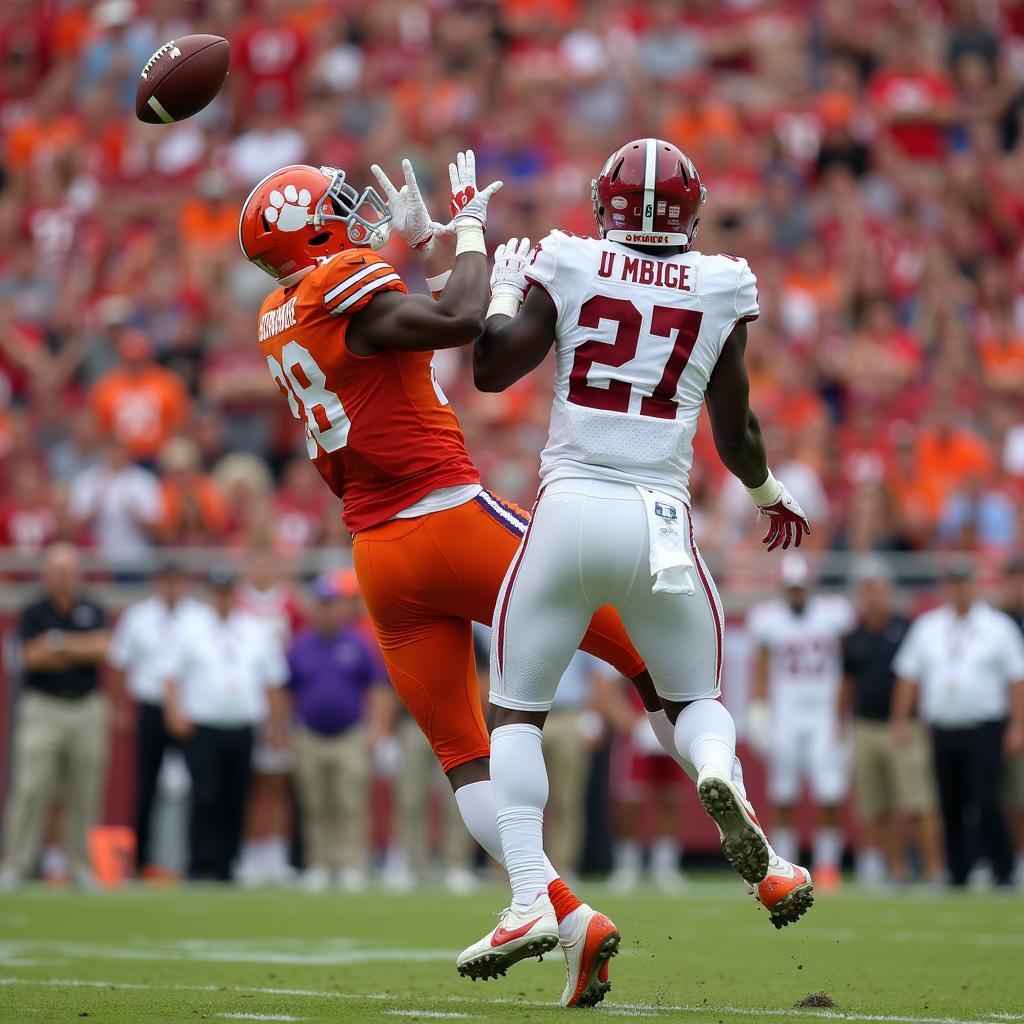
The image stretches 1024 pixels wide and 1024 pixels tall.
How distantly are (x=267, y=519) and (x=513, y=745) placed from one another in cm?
802

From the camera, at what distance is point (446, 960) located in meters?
7.27

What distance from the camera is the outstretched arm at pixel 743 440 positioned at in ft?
18.0

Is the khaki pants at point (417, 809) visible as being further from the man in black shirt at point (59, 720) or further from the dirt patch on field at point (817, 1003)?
the dirt patch on field at point (817, 1003)

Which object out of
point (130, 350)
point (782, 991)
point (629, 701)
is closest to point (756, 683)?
point (629, 701)

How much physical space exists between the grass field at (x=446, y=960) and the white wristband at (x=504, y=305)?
→ 6.25 ft

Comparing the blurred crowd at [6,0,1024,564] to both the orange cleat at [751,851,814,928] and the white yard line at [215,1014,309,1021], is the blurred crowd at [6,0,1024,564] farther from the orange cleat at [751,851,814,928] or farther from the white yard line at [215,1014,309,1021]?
the white yard line at [215,1014,309,1021]

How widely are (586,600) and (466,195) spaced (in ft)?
4.24

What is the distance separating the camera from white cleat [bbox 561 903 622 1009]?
17.5 feet

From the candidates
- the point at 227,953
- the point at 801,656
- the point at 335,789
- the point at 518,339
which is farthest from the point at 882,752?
the point at 518,339

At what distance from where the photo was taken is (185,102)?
623cm

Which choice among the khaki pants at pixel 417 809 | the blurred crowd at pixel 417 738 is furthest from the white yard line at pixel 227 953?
the khaki pants at pixel 417 809

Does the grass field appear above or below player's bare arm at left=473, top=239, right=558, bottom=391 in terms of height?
below

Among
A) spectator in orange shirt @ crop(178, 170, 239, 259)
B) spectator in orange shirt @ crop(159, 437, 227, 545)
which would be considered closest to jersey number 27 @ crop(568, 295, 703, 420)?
spectator in orange shirt @ crop(159, 437, 227, 545)

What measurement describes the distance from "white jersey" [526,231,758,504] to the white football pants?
109 mm
